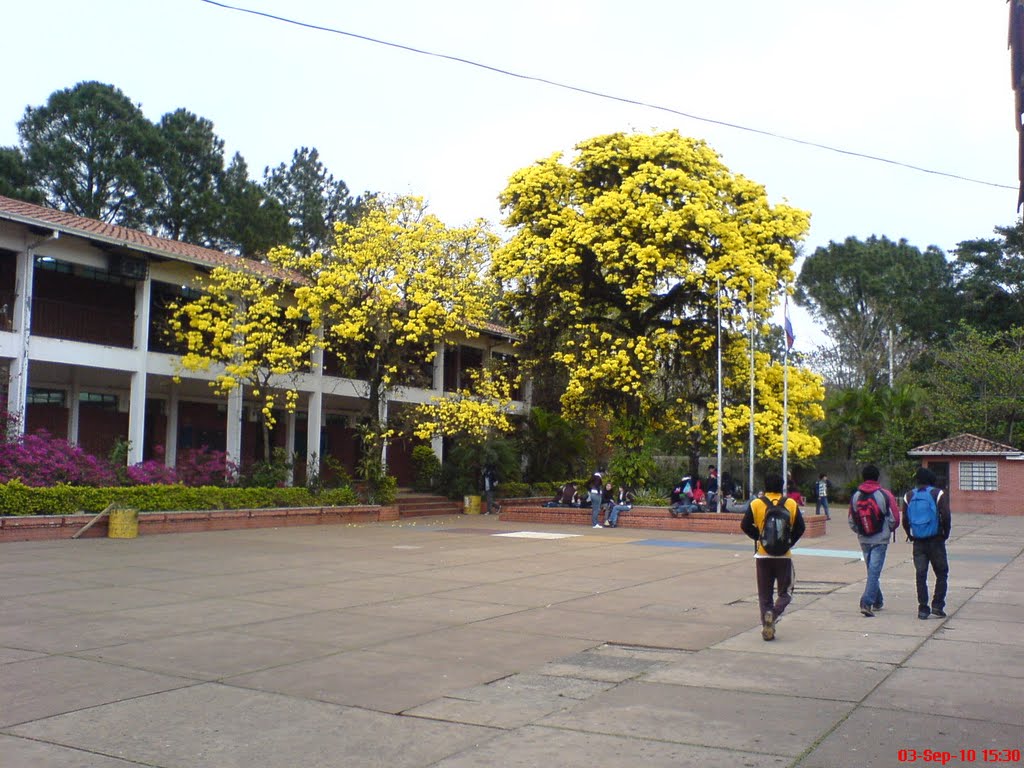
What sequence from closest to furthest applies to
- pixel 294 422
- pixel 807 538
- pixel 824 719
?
pixel 824 719 → pixel 807 538 → pixel 294 422

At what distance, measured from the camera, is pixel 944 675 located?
7.75 metres

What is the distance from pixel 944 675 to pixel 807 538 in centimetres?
1527

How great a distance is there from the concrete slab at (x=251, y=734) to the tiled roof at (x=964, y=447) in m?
33.0

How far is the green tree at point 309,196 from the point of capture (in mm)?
54375

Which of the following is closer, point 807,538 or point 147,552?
point 147,552

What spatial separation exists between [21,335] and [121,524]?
521cm

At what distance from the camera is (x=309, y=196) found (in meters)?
55.0

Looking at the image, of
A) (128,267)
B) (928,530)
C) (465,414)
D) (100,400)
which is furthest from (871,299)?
(928,530)

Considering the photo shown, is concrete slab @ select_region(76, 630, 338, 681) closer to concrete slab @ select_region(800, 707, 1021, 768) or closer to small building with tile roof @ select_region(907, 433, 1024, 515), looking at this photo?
concrete slab @ select_region(800, 707, 1021, 768)

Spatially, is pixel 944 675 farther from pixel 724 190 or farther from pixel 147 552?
pixel 724 190

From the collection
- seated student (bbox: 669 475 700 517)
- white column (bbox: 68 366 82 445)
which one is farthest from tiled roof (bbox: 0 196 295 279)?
seated student (bbox: 669 475 700 517)

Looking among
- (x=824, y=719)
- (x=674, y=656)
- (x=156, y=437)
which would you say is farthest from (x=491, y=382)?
(x=824, y=719)

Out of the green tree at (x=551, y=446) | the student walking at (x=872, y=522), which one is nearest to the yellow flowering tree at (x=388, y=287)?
the green tree at (x=551, y=446)

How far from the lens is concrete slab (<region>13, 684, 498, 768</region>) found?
565 cm
